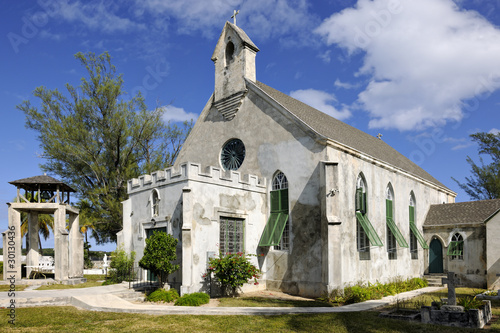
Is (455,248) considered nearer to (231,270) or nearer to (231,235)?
(231,235)

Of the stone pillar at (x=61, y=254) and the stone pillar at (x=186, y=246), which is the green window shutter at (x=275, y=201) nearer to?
the stone pillar at (x=186, y=246)

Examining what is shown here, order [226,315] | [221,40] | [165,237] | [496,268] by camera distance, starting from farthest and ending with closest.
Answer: [221,40]
[496,268]
[165,237]
[226,315]

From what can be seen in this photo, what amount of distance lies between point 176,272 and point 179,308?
13.3ft

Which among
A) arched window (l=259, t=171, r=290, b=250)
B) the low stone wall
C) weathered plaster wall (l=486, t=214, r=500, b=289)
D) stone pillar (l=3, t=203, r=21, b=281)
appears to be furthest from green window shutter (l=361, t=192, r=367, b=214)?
stone pillar (l=3, t=203, r=21, b=281)

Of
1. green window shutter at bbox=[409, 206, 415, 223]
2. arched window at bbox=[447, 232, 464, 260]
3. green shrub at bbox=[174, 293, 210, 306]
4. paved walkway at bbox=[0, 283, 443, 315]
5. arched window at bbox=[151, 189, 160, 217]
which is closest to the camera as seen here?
paved walkway at bbox=[0, 283, 443, 315]

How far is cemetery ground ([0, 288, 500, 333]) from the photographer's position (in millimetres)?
12078

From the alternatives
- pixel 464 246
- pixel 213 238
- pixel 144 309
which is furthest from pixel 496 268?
pixel 144 309

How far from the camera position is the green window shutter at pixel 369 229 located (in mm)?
21300

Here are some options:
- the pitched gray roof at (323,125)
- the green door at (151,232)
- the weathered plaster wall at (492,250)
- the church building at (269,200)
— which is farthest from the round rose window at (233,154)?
the weathered plaster wall at (492,250)

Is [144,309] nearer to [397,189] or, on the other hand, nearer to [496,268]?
[397,189]

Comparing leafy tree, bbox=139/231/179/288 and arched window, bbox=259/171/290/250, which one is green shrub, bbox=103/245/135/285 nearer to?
leafy tree, bbox=139/231/179/288

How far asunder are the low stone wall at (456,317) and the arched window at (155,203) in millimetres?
12769

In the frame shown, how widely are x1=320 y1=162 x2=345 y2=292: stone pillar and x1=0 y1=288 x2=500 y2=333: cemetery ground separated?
3.65 meters

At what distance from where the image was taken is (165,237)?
18.4 meters
